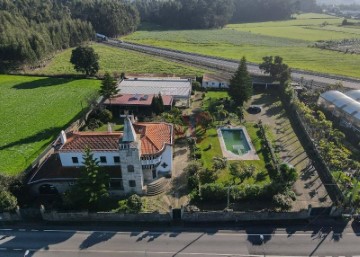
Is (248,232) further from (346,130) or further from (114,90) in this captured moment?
(114,90)

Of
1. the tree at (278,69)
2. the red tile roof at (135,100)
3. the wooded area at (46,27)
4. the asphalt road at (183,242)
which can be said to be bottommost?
the asphalt road at (183,242)

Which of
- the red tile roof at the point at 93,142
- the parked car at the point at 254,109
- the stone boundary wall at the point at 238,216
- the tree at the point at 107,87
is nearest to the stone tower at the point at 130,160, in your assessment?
the red tile roof at the point at 93,142

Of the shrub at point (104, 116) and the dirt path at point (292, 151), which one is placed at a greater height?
the shrub at point (104, 116)

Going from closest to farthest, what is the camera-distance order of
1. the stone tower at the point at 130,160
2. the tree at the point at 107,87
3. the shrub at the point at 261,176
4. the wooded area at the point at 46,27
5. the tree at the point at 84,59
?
1. the stone tower at the point at 130,160
2. the shrub at the point at 261,176
3. the tree at the point at 107,87
4. the tree at the point at 84,59
5. the wooded area at the point at 46,27

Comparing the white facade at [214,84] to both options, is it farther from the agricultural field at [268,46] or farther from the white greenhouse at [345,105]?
the agricultural field at [268,46]

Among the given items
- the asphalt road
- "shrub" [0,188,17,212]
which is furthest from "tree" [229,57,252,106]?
"shrub" [0,188,17,212]

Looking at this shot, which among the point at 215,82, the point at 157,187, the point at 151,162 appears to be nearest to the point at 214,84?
the point at 215,82

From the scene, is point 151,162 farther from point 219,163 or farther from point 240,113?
point 240,113
